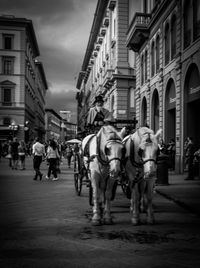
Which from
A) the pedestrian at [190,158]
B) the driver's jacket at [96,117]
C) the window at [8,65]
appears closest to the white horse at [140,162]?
the driver's jacket at [96,117]

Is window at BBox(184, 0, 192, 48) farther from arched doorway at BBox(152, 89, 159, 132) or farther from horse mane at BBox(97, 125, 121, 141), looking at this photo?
horse mane at BBox(97, 125, 121, 141)

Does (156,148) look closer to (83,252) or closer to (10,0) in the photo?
(83,252)

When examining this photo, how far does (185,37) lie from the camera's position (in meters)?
18.9

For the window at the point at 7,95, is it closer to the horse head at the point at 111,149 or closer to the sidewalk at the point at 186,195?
the sidewalk at the point at 186,195

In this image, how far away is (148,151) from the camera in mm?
6219

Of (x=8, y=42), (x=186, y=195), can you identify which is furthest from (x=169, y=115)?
(x=8, y=42)

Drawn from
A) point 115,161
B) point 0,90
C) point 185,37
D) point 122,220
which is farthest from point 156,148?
point 0,90

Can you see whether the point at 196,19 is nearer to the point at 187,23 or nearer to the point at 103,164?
the point at 187,23

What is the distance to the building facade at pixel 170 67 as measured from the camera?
18.2 meters

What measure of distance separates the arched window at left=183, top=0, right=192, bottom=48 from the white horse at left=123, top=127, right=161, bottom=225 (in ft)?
42.1

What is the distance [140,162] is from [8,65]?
5596 cm

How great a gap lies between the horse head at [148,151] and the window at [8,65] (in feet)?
182

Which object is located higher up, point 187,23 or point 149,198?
point 187,23

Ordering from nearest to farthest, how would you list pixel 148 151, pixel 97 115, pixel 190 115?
1. pixel 148 151
2. pixel 97 115
3. pixel 190 115
